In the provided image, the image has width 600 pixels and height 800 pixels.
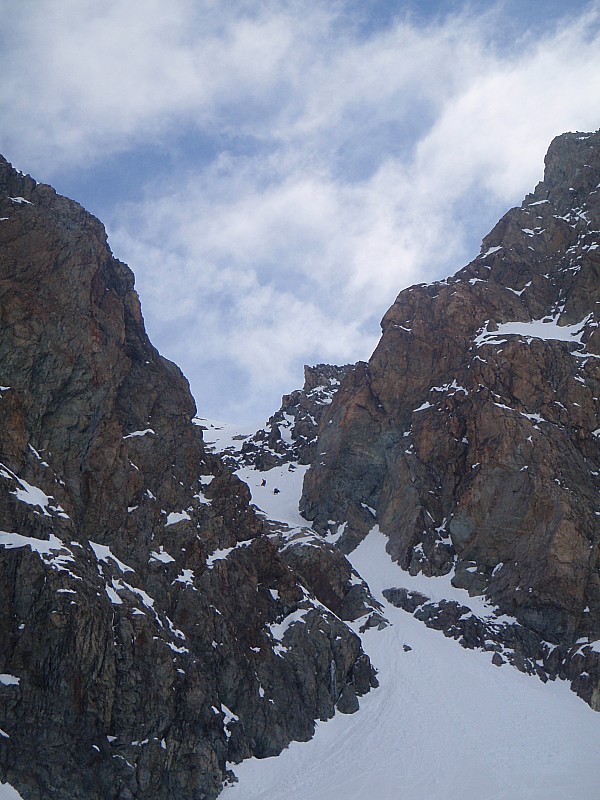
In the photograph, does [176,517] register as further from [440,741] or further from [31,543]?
[440,741]

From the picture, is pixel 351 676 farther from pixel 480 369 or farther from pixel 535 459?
pixel 480 369

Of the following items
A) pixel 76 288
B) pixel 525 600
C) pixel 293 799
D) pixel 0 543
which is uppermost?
pixel 76 288

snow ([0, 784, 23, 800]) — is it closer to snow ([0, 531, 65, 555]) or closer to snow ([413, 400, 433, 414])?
snow ([0, 531, 65, 555])

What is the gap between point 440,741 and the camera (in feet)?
131

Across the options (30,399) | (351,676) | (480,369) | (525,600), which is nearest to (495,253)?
(480,369)

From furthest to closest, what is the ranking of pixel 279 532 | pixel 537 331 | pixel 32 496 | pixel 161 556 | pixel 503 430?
1. pixel 537 331
2. pixel 503 430
3. pixel 279 532
4. pixel 161 556
5. pixel 32 496

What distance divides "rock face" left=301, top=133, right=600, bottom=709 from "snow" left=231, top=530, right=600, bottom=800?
17.7ft

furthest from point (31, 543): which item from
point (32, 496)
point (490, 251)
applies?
point (490, 251)

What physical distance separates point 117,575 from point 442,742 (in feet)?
67.3

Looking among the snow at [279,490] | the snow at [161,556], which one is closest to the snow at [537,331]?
the snow at [279,490]

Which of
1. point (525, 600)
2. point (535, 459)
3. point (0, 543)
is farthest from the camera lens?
point (535, 459)

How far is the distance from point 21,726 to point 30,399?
54.5ft

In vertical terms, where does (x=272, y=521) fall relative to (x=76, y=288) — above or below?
below

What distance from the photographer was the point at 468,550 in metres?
62.6
